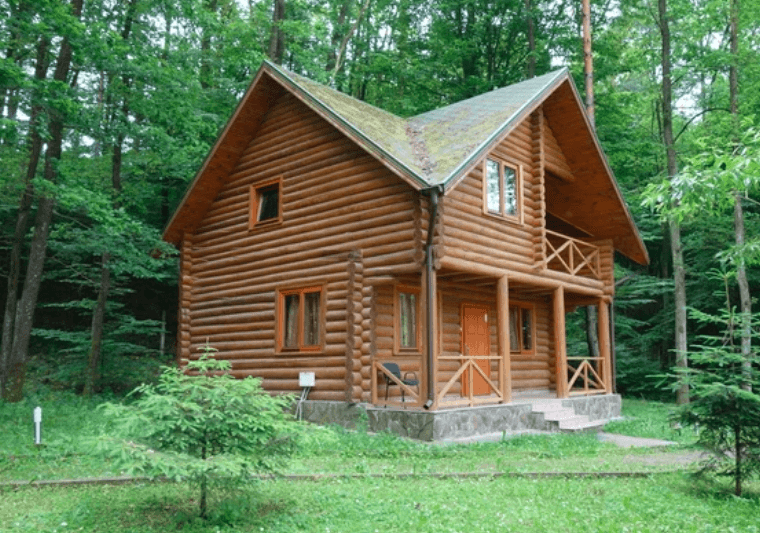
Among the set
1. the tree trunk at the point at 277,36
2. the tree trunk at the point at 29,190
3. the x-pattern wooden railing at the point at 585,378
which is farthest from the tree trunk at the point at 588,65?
the tree trunk at the point at 29,190

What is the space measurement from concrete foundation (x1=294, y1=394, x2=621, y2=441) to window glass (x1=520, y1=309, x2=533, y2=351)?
3674mm

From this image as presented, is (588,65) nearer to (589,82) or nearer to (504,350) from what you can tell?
(589,82)

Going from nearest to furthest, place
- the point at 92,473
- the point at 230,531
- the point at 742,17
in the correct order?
the point at 230,531 → the point at 92,473 → the point at 742,17

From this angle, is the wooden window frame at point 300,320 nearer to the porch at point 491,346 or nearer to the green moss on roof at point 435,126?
the porch at point 491,346

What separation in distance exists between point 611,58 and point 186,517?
23818mm

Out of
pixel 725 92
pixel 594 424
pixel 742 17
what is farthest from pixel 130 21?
pixel 725 92

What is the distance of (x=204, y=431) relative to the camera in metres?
6.53

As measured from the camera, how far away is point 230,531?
6.41m

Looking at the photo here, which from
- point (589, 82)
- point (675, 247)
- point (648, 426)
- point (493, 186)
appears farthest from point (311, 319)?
point (675, 247)

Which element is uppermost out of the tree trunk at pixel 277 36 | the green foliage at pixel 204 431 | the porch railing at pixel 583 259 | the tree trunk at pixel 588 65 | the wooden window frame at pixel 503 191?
the tree trunk at pixel 277 36

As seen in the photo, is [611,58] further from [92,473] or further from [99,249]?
[92,473]

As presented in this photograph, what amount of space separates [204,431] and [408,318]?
907 cm

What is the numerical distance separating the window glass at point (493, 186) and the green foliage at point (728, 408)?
24.0 feet

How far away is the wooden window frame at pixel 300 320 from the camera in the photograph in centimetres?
1465
